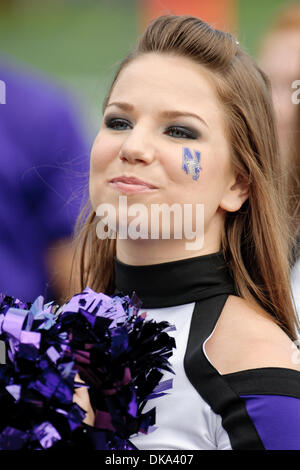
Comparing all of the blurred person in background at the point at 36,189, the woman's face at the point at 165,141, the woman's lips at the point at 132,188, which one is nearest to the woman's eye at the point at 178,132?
the woman's face at the point at 165,141

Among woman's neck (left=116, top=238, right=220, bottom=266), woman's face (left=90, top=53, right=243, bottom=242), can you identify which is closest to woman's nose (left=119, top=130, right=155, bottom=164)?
woman's face (left=90, top=53, right=243, bottom=242)

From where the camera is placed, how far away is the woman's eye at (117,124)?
4.35ft

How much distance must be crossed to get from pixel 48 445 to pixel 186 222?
45cm

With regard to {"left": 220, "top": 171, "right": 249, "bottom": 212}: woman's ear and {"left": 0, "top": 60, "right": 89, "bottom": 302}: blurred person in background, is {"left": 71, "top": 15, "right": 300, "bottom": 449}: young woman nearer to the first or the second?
{"left": 220, "top": 171, "right": 249, "bottom": 212}: woman's ear

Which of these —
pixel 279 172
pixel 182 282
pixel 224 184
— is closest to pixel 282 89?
pixel 279 172

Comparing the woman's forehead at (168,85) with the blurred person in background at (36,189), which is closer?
the woman's forehead at (168,85)

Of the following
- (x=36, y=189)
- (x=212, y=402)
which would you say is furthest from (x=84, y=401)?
(x=36, y=189)

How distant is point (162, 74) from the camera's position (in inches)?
51.7

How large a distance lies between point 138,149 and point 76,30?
11654 millimetres

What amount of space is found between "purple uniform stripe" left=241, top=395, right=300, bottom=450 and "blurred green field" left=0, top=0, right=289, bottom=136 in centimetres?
802

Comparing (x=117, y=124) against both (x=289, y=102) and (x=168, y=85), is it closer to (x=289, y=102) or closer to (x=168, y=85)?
(x=168, y=85)

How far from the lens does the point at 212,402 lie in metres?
1.16

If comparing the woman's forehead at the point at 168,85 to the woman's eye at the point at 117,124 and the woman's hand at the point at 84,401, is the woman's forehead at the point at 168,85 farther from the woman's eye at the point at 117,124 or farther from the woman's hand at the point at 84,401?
the woman's hand at the point at 84,401

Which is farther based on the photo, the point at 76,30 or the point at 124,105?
the point at 76,30
